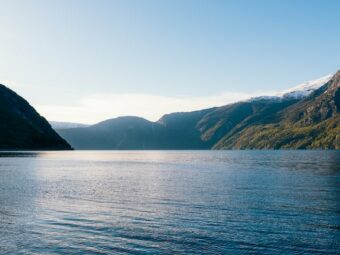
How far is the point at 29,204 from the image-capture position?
5653 centimetres

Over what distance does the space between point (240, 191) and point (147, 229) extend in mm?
34421

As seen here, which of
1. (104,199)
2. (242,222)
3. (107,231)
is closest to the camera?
(107,231)

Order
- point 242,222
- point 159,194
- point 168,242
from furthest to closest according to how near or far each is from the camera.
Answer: point 159,194 → point 242,222 → point 168,242

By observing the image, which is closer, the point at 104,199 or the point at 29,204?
the point at 29,204

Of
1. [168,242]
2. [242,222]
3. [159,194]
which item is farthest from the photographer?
[159,194]

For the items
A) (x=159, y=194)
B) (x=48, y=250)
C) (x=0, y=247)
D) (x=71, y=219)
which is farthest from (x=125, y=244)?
(x=159, y=194)

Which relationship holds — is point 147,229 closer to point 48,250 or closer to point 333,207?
point 48,250

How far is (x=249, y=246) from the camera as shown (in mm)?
32812

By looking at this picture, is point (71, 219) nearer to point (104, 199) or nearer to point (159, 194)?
point (104, 199)

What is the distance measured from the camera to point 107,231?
3884 cm

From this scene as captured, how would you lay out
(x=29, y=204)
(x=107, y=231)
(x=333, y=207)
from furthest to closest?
(x=29, y=204) < (x=333, y=207) < (x=107, y=231)

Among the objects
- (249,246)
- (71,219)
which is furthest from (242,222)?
(71,219)

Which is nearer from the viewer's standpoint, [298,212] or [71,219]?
[71,219]

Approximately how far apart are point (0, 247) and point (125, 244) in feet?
35.0
